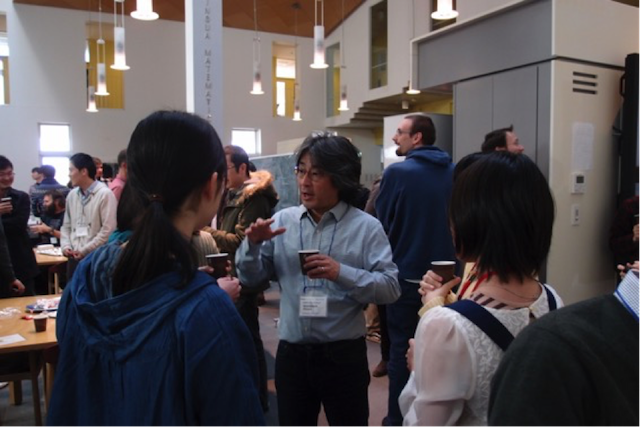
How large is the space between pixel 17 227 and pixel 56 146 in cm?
851

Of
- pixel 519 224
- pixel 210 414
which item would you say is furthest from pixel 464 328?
pixel 210 414

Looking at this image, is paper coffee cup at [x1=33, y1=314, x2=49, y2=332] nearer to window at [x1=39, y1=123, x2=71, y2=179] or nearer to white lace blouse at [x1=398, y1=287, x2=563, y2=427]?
white lace blouse at [x1=398, y1=287, x2=563, y2=427]

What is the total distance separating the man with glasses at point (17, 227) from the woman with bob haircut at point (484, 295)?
3.99 m

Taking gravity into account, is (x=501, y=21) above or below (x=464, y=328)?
above

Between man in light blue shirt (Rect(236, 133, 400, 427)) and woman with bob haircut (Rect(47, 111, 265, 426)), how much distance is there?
0.76 meters

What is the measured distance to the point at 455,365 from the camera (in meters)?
1.07

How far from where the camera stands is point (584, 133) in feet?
14.1

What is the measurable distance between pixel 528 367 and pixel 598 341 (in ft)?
0.30

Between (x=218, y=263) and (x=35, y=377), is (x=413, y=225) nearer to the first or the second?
(x=218, y=263)

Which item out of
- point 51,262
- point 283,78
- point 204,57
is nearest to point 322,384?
point 204,57

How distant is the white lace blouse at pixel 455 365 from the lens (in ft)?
3.51

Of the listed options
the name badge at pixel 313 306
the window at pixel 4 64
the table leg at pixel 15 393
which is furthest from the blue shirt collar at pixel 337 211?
the window at pixel 4 64

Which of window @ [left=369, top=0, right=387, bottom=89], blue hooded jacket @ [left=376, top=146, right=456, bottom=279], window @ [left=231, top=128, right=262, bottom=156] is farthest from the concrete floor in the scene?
window @ [left=231, top=128, right=262, bottom=156]

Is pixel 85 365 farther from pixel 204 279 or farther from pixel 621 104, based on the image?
pixel 621 104
